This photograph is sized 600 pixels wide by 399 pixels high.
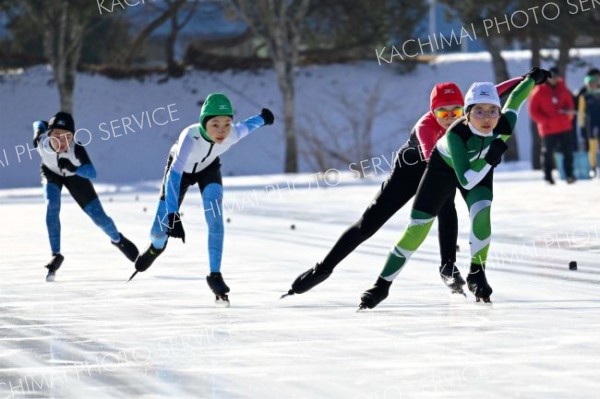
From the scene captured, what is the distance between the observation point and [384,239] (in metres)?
14.9

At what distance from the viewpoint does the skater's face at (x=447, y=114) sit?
926 centimetres

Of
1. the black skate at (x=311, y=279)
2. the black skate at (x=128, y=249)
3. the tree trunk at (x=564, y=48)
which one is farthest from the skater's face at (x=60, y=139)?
the tree trunk at (x=564, y=48)

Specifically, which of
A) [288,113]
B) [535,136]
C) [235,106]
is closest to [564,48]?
[535,136]

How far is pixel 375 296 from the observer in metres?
8.89

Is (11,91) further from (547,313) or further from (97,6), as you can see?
(547,313)

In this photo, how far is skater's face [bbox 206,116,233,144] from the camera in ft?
31.6

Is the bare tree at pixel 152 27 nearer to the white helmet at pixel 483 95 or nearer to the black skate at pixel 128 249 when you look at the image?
the black skate at pixel 128 249

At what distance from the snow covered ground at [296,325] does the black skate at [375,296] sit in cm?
9

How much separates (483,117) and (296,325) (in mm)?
1680

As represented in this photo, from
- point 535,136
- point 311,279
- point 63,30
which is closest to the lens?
point 311,279

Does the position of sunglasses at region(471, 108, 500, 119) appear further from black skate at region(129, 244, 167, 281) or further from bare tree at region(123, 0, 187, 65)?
bare tree at region(123, 0, 187, 65)

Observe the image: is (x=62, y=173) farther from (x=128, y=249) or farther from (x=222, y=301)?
(x=222, y=301)

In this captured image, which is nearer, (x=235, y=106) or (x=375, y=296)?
(x=375, y=296)

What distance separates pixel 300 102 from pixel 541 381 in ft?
122
